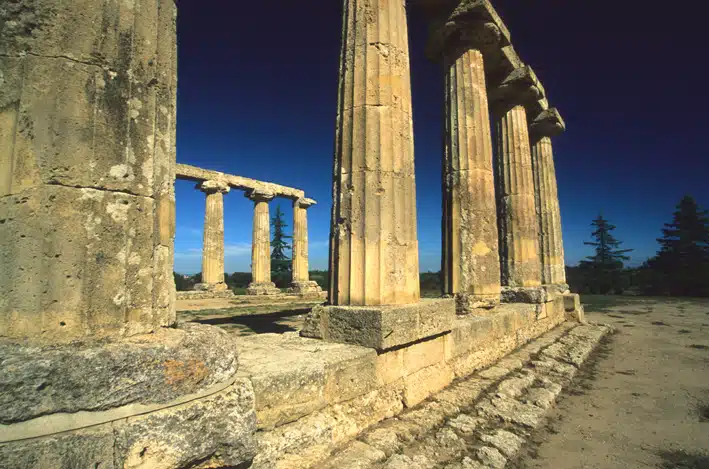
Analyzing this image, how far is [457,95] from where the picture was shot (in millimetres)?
7719

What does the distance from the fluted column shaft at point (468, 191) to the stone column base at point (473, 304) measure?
2 centimetres

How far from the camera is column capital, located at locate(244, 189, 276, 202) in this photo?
77.5 ft

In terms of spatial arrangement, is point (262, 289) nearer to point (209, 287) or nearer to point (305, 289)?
point (305, 289)

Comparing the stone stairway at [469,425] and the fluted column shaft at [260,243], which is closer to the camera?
the stone stairway at [469,425]

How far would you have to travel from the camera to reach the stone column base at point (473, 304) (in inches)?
273

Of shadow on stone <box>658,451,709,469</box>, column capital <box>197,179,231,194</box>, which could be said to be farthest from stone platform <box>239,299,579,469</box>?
column capital <box>197,179,231,194</box>

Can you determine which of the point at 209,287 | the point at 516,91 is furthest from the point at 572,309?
the point at 209,287

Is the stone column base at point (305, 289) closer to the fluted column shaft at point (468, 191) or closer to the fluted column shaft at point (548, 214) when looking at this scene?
the fluted column shaft at point (548, 214)

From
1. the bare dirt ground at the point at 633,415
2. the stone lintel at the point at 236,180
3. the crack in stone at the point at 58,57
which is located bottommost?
the bare dirt ground at the point at 633,415

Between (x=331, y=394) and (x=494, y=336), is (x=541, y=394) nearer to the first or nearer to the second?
(x=494, y=336)

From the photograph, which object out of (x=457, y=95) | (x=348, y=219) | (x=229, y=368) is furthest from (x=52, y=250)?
(x=457, y=95)

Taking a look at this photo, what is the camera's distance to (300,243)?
87.0 feet

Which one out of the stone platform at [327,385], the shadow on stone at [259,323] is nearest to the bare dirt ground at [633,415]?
the stone platform at [327,385]

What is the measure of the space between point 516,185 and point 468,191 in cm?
351
